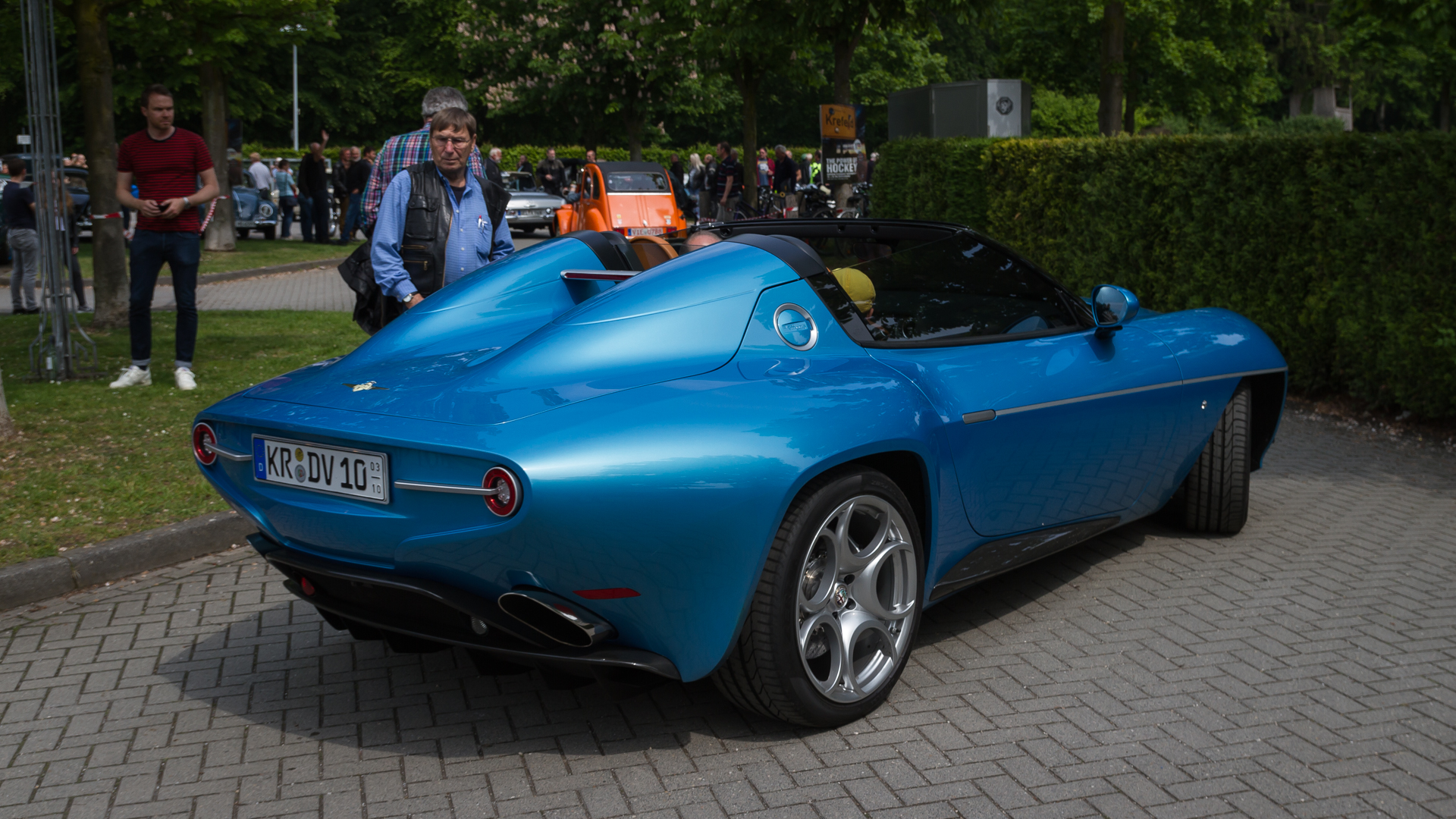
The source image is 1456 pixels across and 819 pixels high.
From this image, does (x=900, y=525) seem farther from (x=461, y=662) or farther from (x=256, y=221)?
(x=256, y=221)

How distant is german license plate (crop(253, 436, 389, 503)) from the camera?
3.11 metres

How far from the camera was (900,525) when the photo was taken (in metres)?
3.63

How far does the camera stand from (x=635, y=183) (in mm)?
22422

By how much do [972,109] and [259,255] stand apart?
1228 cm

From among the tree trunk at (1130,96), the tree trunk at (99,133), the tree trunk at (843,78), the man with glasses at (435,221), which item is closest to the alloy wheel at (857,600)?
the man with glasses at (435,221)

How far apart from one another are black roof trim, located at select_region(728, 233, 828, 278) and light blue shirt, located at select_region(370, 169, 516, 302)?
7.17 feet

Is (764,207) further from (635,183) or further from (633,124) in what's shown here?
(633,124)

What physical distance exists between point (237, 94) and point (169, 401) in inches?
1071

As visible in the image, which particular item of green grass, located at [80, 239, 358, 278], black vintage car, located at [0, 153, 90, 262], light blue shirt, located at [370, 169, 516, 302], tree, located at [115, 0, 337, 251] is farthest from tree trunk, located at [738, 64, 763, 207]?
light blue shirt, located at [370, 169, 516, 302]

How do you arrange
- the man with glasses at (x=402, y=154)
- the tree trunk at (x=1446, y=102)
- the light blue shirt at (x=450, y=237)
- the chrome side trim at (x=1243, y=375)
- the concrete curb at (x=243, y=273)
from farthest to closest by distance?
the tree trunk at (x=1446, y=102), the concrete curb at (x=243, y=273), the man with glasses at (x=402, y=154), the light blue shirt at (x=450, y=237), the chrome side trim at (x=1243, y=375)

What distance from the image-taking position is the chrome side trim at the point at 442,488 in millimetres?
2934

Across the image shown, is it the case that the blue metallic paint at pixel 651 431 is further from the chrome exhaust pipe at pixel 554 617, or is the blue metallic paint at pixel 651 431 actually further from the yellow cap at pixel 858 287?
the yellow cap at pixel 858 287

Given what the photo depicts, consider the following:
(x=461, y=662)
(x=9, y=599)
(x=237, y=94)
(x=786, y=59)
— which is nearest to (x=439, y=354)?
(x=461, y=662)

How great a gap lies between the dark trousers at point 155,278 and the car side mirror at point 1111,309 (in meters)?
5.68
